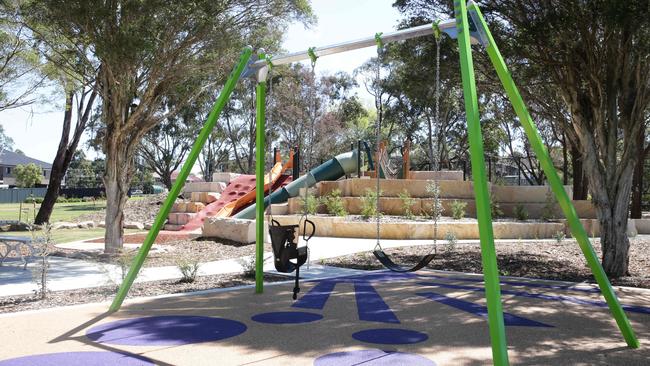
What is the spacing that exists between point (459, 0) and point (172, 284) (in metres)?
6.07

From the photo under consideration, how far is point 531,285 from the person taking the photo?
882 centimetres

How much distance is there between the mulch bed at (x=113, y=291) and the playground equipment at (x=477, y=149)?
1.07 metres

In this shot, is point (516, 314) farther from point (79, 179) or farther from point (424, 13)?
point (79, 179)

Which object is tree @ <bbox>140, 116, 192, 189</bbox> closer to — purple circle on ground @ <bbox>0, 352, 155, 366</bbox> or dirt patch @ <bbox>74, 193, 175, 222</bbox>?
dirt patch @ <bbox>74, 193, 175, 222</bbox>

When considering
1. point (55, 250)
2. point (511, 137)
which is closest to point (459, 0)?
point (55, 250)

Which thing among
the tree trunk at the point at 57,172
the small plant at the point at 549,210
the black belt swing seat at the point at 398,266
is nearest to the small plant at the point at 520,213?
the small plant at the point at 549,210

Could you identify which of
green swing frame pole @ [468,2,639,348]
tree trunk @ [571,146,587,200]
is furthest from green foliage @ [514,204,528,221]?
green swing frame pole @ [468,2,639,348]

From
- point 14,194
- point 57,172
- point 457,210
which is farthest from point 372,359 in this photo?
point 14,194

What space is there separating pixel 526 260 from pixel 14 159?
3868 inches

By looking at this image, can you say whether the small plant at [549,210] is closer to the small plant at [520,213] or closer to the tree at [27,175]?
the small plant at [520,213]

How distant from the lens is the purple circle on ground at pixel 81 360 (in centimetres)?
445

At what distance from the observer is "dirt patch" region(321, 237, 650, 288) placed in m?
9.93

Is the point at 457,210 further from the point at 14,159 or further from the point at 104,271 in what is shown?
the point at 14,159

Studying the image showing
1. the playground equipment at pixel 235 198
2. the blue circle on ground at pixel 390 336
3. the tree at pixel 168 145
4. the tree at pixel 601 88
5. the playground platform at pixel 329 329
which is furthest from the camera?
the tree at pixel 168 145
